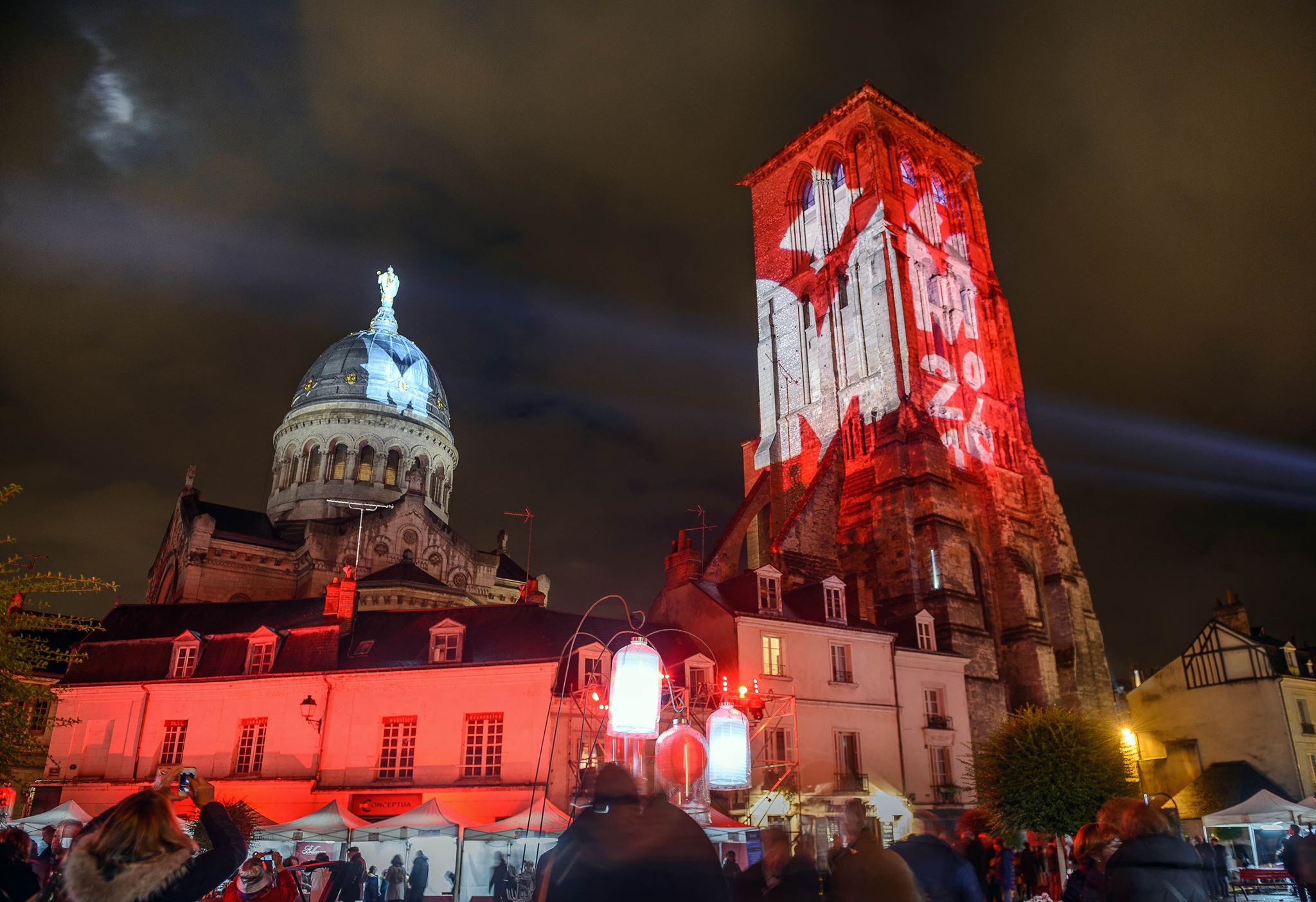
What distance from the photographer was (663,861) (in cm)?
282

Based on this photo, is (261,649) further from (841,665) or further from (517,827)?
(841,665)

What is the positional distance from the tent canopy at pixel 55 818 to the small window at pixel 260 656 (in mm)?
4799

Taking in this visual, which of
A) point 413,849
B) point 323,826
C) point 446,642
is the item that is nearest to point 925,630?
point 446,642

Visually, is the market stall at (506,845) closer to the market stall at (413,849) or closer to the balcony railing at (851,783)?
the market stall at (413,849)

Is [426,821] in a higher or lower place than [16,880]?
lower

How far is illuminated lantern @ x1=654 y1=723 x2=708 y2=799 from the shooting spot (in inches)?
420

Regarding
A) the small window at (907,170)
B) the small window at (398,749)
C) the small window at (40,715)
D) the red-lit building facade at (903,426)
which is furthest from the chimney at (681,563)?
the small window at (907,170)

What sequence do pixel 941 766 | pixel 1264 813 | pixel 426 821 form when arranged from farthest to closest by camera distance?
pixel 941 766
pixel 1264 813
pixel 426 821

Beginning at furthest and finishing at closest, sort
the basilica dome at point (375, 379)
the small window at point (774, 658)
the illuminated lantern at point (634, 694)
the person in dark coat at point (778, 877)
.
→ the basilica dome at point (375, 379), the small window at point (774, 658), the illuminated lantern at point (634, 694), the person in dark coat at point (778, 877)

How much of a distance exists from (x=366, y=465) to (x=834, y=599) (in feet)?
93.8

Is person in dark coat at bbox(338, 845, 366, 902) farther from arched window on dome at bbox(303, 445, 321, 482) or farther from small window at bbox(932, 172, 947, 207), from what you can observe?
small window at bbox(932, 172, 947, 207)

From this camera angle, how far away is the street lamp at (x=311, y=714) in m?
19.9

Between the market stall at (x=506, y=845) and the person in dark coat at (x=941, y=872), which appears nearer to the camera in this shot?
the person in dark coat at (x=941, y=872)

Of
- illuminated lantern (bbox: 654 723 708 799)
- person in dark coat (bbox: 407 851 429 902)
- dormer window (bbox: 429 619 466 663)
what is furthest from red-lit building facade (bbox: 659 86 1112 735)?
illuminated lantern (bbox: 654 723 708 799)
